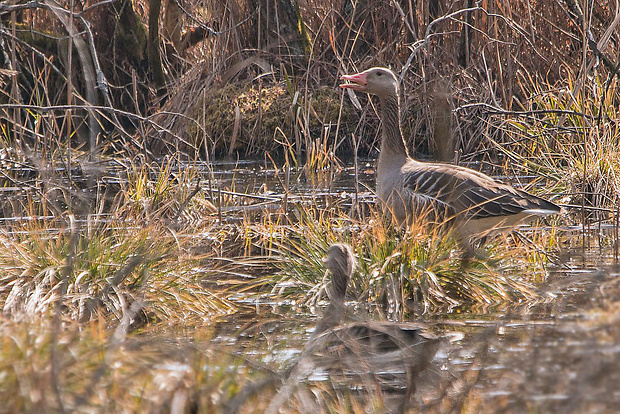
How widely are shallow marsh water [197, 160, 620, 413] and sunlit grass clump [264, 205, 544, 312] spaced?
0.24 metres

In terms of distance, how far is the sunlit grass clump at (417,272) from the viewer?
6406 millimetres

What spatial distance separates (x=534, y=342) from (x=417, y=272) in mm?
3651

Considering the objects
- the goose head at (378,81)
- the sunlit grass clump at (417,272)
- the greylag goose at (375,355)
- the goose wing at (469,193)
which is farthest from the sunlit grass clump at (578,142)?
the greylag goose at (375,355)

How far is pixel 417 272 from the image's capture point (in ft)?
21.2

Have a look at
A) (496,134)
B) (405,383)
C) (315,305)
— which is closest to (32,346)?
(405,383)

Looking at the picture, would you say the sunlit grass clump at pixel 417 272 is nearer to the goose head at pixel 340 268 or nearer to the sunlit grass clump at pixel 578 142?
the goose head at pixel 340 268

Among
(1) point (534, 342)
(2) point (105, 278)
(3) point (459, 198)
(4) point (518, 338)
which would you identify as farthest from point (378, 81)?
(1) point (534, 342)

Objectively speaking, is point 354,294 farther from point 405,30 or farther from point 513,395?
point 405,30

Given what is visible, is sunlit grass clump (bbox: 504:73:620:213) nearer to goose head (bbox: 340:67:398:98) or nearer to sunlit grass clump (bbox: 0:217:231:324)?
goose head (bbox: 340:67:398:98)

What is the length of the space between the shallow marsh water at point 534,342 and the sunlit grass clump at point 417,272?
0.80ft

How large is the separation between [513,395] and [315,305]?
3.54 meters

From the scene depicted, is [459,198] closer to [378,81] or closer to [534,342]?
[378,81]

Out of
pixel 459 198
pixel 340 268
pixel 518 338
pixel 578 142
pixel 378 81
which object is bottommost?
pixel 518 338

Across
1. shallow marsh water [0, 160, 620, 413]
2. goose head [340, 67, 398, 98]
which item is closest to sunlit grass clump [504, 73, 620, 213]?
shallow marsh water [0, 160, 620, 413]
